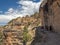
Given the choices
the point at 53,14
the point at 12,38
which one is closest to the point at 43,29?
the point at 53,14

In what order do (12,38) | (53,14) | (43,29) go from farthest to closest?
(12,38) → (43,29) → (53,14)

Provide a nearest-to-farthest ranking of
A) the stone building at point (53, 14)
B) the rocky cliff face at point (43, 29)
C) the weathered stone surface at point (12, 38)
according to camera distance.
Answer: the rocky cliff face at point (43, 29), the stone building at point (53, 14), the weathered stone surface at point (12, 38)

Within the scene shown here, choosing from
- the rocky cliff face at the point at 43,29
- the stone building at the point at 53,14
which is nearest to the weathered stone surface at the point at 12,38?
the rocky cliff face at the point at 43,29

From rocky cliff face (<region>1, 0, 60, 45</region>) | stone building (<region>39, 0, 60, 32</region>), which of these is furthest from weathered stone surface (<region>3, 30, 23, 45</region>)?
stone building (<region>39, 0, 60, 32</region>)

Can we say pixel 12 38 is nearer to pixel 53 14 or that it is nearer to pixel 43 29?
pixel 43 29

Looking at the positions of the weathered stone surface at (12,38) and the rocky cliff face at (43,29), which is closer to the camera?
the rocky cliff face at (43,29)

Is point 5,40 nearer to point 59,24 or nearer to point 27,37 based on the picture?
point 27,37

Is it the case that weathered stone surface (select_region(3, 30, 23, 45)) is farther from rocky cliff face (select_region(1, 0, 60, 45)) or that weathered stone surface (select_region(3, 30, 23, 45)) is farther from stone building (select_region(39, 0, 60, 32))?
stone building (select_region(39, 0, 60, 32))

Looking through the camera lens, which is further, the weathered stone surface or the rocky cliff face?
the weathered stone surface

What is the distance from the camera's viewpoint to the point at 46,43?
1855 cm

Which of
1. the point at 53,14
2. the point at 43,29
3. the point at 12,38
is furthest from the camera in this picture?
the point at 12,38

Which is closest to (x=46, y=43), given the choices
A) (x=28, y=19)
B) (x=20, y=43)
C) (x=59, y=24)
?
(x=59, y=24)

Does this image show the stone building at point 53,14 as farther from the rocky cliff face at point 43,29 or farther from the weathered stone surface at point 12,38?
the weathered stone surface at point 12,38


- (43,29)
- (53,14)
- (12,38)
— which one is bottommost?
(12,38)
